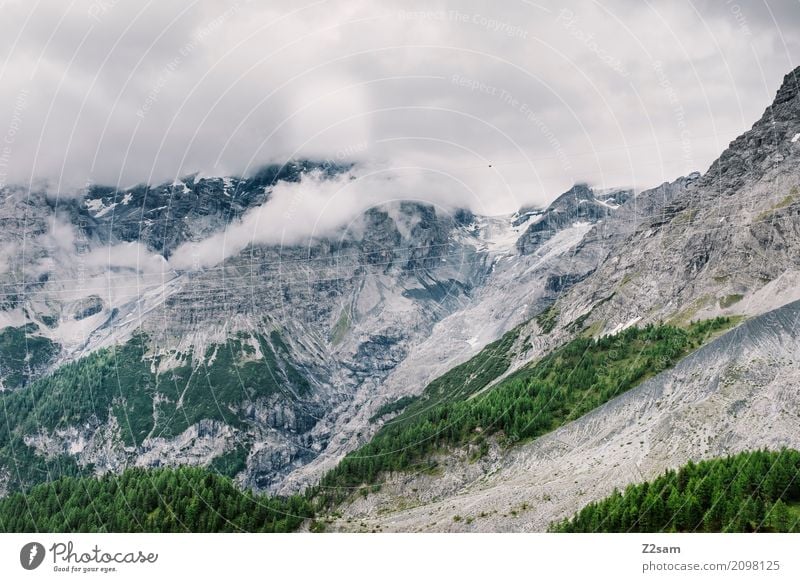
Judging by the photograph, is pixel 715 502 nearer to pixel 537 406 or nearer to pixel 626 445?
pixel 626 445

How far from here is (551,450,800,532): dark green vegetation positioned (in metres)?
69.5

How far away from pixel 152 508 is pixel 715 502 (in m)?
86.0

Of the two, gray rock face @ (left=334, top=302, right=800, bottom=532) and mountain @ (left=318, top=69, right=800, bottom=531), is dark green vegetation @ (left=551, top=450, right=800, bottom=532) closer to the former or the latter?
mountain @ (left=318, top=69, right=800, bottom=531)

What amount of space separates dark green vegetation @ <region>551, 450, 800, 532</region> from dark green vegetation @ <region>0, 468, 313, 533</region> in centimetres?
5421

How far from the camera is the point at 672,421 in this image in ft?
397

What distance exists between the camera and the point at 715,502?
72938 millimetres

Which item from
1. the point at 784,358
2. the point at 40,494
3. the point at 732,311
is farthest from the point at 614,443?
the point at 40,494

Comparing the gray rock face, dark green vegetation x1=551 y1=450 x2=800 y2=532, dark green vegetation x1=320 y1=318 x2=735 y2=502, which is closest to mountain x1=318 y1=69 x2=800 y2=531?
the gray rock face

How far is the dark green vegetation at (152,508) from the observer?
10981 centimetres

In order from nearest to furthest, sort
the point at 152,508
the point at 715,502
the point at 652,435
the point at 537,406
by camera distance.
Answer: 1. the point at 715,502
2. the point at 152,508
3. the point at 652,435
4. the point at 537,406

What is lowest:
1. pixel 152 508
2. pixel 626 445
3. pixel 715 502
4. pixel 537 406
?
pixel 626 445

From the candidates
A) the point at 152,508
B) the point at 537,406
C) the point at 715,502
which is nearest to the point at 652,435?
the point at 537,406

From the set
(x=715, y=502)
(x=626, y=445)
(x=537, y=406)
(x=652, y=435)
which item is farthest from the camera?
(x=537, y=406)

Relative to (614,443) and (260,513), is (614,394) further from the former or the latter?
(260,513)
